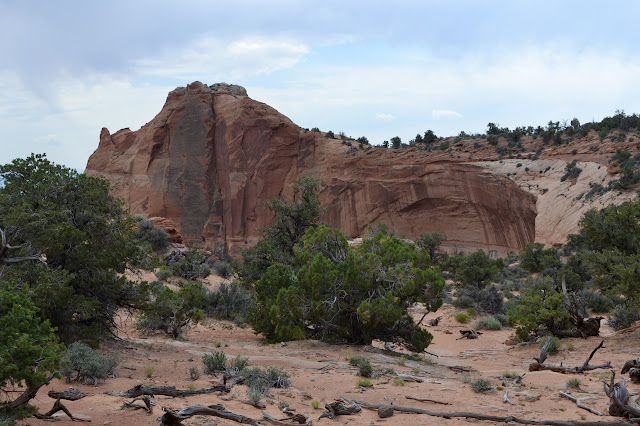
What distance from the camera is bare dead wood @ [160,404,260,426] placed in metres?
5.77

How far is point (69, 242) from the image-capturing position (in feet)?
34.1

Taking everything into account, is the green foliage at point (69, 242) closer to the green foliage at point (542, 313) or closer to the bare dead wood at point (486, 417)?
the bare dead wood at point (486, 417)

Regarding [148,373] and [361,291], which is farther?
[361,291]

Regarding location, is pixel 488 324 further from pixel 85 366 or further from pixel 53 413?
pixel 53 413

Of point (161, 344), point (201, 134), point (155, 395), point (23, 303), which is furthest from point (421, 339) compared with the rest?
point (201, 134)

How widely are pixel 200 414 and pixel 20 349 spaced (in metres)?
2.27

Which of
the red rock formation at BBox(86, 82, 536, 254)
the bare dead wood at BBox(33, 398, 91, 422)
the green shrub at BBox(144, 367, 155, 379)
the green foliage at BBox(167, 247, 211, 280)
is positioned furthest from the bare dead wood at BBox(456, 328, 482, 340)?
the red rock formation at BBox(86, 82, 536, 254)

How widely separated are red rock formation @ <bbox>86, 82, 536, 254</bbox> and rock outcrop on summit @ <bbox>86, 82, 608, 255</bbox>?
0.32 ft

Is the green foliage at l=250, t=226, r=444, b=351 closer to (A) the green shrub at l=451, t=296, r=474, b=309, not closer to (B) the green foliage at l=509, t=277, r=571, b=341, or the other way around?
(B) the green foliage at l=509, t=277, r=571, b=341

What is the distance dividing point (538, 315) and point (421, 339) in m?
3.90

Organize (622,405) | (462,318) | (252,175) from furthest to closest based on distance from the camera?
(252,175) → (462,318) → (622,405)

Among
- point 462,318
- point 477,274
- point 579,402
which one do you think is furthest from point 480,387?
point 477,274

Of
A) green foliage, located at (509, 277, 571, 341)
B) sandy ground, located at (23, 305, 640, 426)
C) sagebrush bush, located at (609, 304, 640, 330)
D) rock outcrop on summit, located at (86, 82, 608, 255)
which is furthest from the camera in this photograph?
rock outcrop on summit, located at (86, 82, 608, 255)

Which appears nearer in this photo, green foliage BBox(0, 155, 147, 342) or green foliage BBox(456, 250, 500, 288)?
green foliage BBox(0, 155, 147, 342)
